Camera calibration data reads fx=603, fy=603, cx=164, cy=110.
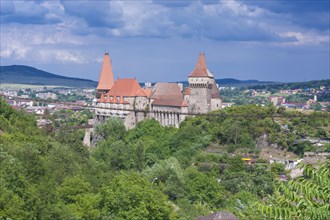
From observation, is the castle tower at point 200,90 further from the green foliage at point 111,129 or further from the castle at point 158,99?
the green foliage at point 111,129

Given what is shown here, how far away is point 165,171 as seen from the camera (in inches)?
1686

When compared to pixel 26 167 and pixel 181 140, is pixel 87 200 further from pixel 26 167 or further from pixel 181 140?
pixel 181 140

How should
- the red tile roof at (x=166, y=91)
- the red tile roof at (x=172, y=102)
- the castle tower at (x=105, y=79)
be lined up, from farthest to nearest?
the castle tower at (x=105, y=79)
the red tile roof at (x=166, y=91)
the red tile roof at (x=172, y=102)

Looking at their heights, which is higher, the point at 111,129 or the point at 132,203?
the point at 132,203

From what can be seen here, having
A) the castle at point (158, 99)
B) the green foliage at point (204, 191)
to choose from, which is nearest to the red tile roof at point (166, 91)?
the castle at point (158, 99)

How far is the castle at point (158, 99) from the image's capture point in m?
68.3

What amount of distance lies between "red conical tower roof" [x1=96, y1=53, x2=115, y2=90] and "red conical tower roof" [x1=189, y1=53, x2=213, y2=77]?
494 inches

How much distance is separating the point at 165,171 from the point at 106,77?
36513 millimetres

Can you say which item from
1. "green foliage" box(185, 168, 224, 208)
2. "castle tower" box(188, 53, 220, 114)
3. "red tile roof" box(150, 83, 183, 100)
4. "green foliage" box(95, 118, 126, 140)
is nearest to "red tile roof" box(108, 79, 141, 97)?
"red tile roof" box(150, 83, 183, 100)

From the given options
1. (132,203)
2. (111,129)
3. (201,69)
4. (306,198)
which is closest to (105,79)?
(111,129)

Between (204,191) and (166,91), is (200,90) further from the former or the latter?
(204,191)

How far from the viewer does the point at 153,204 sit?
84.9ft

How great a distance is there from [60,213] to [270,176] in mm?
27305

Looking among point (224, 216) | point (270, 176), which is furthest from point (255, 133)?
point (224, 216)
